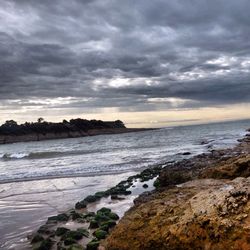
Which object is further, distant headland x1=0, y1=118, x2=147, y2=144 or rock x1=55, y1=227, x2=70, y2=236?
distant headland x1=0, y1=118, x2=147, y2=144

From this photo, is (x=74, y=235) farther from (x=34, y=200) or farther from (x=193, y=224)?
(x=34, y=200)

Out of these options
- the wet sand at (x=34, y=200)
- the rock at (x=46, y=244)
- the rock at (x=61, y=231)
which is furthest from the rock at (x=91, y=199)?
the rock at (x=46, y=244)

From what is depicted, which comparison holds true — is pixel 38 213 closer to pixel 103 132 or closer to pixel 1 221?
pixel 1 221

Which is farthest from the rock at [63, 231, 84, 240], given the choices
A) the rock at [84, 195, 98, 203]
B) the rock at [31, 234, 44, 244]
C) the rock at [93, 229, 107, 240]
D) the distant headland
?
the distant headland

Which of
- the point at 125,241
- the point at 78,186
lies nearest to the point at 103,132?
the point at 78,186

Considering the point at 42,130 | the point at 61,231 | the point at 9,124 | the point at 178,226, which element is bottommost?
the point at 61,231

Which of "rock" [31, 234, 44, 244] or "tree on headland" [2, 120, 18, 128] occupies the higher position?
"tree on headland" [2, 120, 18, 128]

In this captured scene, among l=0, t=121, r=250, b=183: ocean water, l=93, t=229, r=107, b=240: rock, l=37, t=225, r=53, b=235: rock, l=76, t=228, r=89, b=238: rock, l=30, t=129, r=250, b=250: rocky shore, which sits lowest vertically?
l=0, t=121, r=250, b=183: ocean water

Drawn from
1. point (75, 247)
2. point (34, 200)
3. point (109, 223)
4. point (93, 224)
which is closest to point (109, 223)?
point (109, 223)

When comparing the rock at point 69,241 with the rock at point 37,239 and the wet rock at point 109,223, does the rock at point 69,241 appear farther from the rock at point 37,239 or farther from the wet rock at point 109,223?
the wet rock at point 109,223

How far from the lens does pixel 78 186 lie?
16844 millimetres

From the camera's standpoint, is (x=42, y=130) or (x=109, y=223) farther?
(x=42, y=130)

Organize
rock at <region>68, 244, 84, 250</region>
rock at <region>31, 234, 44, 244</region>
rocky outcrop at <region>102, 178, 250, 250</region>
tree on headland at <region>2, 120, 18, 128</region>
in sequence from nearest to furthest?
rocky outcrop at <region>102, 178, 250, 250</region> → rock at <region>68, 244, 84, 250</region> → rock at <region>31, 234, 44, 244</region> → tree on headland at <region>2, 120, 18, 128</region>

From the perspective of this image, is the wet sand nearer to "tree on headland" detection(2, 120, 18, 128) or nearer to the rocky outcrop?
the rocky outcrop
